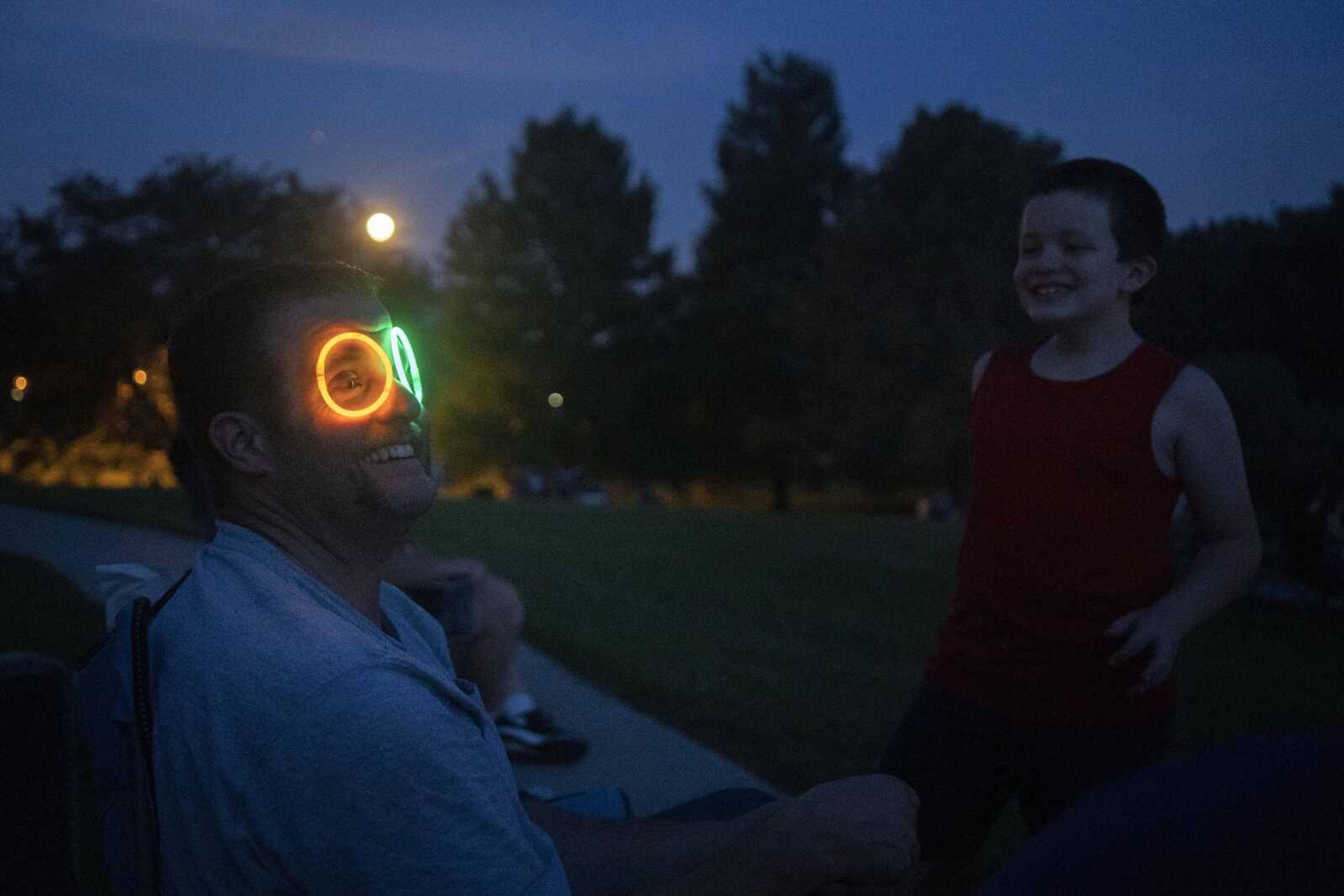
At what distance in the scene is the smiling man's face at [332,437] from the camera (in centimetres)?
161

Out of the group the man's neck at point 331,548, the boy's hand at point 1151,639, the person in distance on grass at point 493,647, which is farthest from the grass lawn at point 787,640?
the man's neck at point 331,548

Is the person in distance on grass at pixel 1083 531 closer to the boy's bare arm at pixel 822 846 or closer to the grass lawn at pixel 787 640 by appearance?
the boy's bare arm at pixel 822 846

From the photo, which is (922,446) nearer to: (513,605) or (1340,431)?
(1340,431)

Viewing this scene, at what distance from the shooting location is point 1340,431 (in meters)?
8.64

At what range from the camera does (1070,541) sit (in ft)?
7.04

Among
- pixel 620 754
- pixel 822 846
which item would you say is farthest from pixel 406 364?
pixel 620 754

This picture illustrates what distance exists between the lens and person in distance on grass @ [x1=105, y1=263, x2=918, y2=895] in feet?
4.19

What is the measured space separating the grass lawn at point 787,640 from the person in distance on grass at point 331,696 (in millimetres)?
2781

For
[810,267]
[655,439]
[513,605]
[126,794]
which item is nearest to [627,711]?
[513,605]

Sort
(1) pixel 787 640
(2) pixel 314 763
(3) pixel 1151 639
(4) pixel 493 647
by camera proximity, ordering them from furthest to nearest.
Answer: (1) pixel 787 640
(4) pixel 493 647
(3) pixel 1151 639
(2) pixel 314 763

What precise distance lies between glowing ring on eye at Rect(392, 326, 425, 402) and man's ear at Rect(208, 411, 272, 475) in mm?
212

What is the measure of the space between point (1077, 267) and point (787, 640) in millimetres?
5995

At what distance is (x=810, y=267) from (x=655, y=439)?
9770 mm

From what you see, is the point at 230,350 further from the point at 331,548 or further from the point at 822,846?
the point at 822,846
